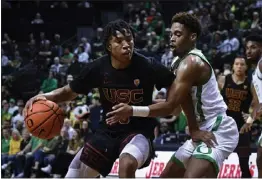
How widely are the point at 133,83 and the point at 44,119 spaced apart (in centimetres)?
88

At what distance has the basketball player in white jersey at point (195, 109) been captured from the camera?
520 cm

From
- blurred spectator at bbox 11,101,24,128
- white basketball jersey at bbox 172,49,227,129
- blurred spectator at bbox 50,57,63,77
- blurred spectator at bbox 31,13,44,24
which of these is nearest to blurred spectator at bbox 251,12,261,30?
blurred spectator at bbox 50,57,63,77

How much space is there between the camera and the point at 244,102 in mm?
8430

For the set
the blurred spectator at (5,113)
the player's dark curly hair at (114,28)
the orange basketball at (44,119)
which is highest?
the player's dark curly hair at (114,28)

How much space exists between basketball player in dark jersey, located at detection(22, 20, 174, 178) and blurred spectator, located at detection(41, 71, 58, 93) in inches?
439

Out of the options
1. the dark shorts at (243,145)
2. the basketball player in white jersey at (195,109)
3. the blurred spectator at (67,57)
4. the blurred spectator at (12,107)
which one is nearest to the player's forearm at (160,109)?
the basketball player in white jersey at (195,109)

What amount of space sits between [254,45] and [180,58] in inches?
44.9

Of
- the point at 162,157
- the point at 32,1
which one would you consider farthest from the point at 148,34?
the point at 162,157

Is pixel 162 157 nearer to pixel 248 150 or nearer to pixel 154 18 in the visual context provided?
pixel 248 150

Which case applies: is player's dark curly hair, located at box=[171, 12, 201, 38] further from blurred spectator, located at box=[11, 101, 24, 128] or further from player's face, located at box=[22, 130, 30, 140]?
blurred spectator, located at box=[11, 101, 24, 128]

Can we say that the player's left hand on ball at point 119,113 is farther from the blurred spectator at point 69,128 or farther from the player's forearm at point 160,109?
the blurred spectator at point 69,128

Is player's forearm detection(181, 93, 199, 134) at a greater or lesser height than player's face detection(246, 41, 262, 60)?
lesser

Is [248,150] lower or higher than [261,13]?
lower

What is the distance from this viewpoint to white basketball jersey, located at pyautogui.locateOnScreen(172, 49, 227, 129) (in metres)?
5.42
